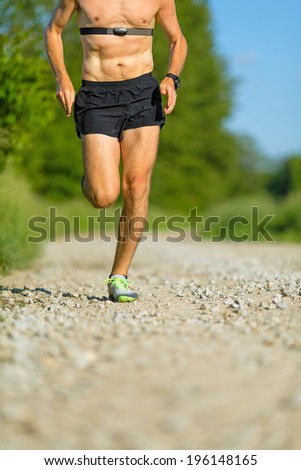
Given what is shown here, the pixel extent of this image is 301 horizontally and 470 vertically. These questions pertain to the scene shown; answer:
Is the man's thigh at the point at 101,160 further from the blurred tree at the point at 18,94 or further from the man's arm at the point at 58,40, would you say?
the blurred tree at the point at 18,94

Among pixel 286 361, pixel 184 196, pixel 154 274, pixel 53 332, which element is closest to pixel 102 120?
pixel 53 332

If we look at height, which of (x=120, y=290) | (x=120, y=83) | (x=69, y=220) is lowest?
(x=120, y=290)

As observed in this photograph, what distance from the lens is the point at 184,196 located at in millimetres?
27078

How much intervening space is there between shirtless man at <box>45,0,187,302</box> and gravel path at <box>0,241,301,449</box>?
0.73 meters

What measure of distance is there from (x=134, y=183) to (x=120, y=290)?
74cm

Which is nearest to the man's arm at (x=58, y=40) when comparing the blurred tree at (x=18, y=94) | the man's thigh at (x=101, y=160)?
the man's thigh at (x=101, y=160)

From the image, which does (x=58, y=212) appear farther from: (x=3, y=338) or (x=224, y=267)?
(x=3, y=338)

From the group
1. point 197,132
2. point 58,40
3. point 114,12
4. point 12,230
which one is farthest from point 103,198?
point 197,132

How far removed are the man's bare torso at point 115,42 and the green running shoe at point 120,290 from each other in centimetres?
135

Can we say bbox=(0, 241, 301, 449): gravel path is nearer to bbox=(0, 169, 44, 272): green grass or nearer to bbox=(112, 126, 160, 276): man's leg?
bbox=(112, 126, 160, 276): man's leg

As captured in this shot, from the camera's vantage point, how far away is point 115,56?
522 centimetres

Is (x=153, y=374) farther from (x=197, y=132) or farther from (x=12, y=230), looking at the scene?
(x=197, y=132)

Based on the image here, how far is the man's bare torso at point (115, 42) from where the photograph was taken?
17.0ft
